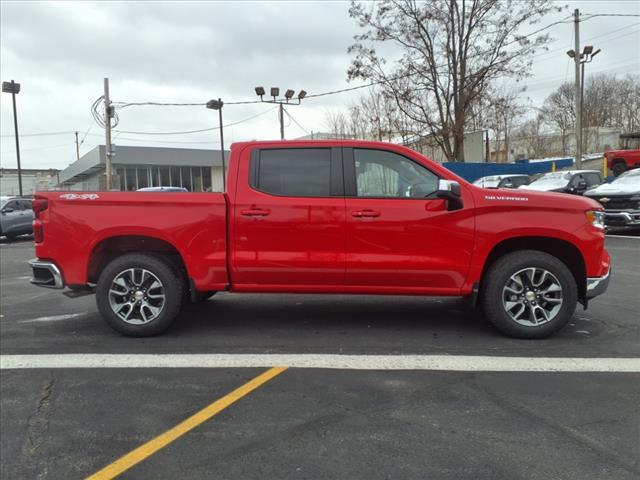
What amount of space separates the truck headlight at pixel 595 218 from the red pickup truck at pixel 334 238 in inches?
0.9

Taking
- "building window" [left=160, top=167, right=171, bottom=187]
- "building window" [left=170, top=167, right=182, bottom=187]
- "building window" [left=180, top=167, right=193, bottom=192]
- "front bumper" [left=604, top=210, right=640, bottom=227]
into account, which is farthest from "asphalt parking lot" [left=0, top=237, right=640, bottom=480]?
"building window" [left=180, top=167, right=193, bottom=192]

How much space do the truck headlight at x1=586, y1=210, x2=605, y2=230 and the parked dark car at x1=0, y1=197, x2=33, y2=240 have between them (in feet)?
61.9

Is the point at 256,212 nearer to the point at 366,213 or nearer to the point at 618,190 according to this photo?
the point at 366,213

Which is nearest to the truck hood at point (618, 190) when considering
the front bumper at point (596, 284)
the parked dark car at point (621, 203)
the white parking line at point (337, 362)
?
the parked dark car at point (621, 203)

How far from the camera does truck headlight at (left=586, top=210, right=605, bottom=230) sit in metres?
4.87

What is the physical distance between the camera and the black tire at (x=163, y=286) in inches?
202

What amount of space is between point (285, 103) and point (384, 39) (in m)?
7.10

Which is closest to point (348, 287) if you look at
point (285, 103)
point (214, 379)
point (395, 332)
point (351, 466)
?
point (395, 332)

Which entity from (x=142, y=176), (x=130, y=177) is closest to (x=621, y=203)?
(x=142, y=176)

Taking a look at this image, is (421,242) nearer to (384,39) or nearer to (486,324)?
(486,324)

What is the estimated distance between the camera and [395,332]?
5.29 metres

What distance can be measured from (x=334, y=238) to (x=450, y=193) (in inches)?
45.5

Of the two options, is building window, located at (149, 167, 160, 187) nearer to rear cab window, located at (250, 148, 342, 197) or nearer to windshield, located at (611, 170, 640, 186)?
windshield, located at (611, 170, 640, 186)

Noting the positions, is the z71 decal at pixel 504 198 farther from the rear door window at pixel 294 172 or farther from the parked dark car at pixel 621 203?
the parked dark car at pixel 621 203
